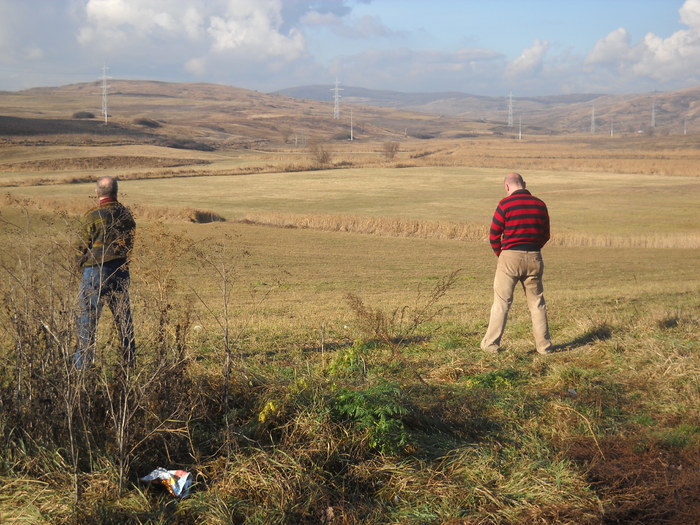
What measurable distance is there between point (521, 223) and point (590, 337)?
2.18m

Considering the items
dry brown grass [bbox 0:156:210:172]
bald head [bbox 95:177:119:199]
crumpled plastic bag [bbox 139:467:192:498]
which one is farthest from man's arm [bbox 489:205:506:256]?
dry brown grass [bbox 0:156:210:172]

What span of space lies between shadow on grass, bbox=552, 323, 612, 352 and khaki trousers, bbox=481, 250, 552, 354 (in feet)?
1.43

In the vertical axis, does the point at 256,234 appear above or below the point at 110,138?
below

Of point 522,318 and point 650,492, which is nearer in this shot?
point 650,492

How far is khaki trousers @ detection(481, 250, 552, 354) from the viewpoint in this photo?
8.43m

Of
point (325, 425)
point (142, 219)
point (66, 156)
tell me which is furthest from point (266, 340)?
point (66, 156)

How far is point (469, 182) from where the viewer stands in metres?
68.9

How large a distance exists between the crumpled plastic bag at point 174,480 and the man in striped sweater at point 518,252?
4.96 metres

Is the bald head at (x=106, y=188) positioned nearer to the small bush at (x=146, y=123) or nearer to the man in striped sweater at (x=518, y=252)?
the man in striped sweater at (x=518, y=252)

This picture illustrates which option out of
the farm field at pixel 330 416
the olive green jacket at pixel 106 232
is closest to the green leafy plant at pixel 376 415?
the farm field at pixel 330 416

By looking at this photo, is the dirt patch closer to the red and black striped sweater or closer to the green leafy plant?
the green leafy plant

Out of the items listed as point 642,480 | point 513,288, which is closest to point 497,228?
point 513,288

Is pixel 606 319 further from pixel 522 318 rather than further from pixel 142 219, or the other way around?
pixel 142 219

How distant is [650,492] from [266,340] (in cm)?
586
